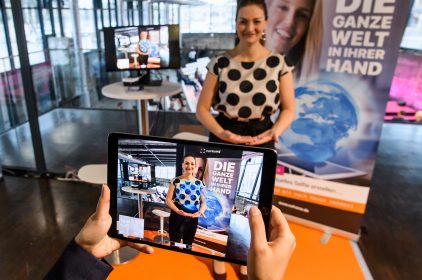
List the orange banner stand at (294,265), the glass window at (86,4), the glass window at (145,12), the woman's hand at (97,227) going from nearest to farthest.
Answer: the woman's hand at (97,227) → the orange banner stand at (294,265) → the glass window at (145,12) → the glass window at (86,4)

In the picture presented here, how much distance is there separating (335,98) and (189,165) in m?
1.40

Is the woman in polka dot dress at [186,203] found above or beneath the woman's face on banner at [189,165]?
beneath

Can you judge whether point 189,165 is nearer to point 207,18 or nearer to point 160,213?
point 160,213

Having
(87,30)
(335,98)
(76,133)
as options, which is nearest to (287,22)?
(335,98)

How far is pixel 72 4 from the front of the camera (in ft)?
13.5

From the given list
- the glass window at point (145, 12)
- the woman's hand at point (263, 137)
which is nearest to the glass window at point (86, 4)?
the glass window at point (145, 12)

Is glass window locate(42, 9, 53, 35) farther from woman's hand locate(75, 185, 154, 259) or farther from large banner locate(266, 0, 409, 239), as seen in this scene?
woman's hand locate(75, 185, 154, 259)

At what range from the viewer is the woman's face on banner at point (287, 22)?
1816 millimetres

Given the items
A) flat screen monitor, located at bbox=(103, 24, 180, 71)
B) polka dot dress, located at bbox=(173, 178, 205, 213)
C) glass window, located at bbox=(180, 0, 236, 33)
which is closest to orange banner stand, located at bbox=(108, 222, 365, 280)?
polka dot dress, located at bbox=(173, 178, 205, 213)

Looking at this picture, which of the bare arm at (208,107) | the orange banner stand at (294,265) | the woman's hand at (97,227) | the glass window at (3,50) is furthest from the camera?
the glass window at (3,50)

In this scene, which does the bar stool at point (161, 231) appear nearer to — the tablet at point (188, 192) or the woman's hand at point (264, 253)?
the tablet at point (188, 192)

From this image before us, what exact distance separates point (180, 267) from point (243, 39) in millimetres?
998

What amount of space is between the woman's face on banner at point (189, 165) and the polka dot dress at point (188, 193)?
26mm

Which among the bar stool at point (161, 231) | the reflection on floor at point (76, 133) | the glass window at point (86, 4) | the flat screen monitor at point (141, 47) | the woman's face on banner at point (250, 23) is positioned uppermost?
the glass window at point (86, 4)
